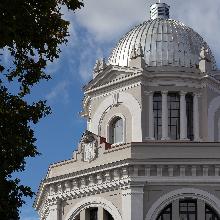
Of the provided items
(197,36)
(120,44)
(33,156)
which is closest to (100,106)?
(120,44)

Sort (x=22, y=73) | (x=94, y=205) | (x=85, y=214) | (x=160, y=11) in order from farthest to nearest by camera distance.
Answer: (x=160, y=11), (x=85, y=214), (x=94, y=205), (x=22, y=73)

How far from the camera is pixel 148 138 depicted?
136ft

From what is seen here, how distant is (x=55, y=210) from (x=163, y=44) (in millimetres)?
12683

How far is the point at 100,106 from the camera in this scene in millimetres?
44562

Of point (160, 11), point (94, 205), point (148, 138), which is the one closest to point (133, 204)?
point (94, 205)

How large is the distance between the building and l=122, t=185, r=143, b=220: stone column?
5 cm

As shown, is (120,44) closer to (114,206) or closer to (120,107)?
(120,107)

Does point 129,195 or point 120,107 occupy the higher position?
point 120,107

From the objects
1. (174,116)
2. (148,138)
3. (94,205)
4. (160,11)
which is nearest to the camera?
(94,205)

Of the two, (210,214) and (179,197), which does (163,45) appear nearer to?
(179,197)

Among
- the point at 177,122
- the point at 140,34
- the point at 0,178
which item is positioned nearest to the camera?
the point at 0,178

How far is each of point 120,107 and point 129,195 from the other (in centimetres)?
800

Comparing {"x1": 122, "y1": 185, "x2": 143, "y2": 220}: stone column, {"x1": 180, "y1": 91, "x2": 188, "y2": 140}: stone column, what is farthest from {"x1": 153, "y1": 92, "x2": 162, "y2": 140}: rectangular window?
{"x1": 122, "y1": 185, "x2": 143, "y2": 220}: stone column

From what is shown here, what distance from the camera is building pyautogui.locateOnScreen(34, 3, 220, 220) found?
3647 cm
